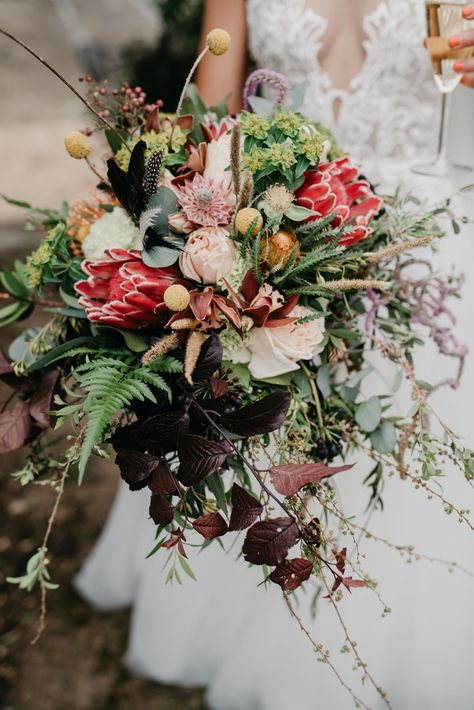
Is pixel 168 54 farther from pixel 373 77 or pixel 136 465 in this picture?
pixel 136 465

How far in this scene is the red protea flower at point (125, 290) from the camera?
0.91 m

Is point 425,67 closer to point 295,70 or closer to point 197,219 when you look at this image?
point 295,70

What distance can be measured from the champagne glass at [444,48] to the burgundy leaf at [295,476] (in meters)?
0.74

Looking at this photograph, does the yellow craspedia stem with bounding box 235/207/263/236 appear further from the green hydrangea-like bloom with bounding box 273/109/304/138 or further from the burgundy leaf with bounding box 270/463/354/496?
the burgundy leaf with bounding box 270/463/354/496

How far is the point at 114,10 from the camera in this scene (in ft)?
41.0

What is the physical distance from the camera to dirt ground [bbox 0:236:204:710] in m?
1.85

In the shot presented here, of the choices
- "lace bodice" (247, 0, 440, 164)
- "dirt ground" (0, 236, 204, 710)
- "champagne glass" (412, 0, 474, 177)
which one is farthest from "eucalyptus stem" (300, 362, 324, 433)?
"dirt ground" (0, 236, 204, 710)

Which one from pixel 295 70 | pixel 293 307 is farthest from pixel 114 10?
pixel 293 307

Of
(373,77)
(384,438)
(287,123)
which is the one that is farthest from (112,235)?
(373,77)

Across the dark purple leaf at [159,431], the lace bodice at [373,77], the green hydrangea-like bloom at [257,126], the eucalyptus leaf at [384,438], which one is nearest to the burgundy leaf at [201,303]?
the dark purple leaf at [159,431]

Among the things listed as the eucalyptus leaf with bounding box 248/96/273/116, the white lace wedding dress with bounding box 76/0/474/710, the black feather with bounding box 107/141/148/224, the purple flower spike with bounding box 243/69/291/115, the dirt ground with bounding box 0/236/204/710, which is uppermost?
the purple flower spike with bounding box 243/69/291/115

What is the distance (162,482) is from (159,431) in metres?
0.07

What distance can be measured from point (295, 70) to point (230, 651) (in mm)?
1480

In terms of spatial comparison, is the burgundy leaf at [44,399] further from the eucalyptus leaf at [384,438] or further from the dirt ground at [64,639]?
the dirt ground at [64,639]
